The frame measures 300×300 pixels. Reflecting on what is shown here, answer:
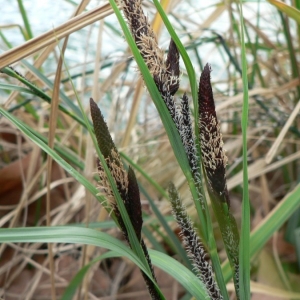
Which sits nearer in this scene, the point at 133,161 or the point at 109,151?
the point at 109,151

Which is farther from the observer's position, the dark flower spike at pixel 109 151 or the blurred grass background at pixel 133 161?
the blurred grass background at pixel 133 161

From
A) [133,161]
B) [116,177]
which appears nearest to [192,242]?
[116,177]

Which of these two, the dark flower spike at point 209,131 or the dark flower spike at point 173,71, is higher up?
the dark flower spike at point 173,71

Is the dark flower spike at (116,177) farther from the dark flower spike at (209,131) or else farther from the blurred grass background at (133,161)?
the blurred grass background at (133,161)

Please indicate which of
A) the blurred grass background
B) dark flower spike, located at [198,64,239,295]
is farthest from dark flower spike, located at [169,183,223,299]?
the blurred grass background

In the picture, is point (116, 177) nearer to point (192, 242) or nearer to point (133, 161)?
point (192, 242)

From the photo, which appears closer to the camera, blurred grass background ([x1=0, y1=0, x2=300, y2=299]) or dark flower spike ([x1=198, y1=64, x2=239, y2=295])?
dark flower spike ([x1=198, y1=64, x2=239, y2=295])

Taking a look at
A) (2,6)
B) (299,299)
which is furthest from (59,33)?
(2,6)

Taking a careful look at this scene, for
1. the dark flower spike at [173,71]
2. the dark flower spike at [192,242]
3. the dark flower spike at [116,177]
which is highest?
the dark flower spike at [173,71]

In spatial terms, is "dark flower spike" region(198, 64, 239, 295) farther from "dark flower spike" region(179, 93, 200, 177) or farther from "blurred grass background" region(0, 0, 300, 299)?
"blurred grass background" region(0, 0, 300, 299)

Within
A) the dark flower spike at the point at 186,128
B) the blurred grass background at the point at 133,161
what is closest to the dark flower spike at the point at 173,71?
the dark flower spike at the point at 186,128

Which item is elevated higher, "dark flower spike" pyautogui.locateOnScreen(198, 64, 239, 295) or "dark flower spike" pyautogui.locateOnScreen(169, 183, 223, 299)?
"dark flower spike" pyautogui.locateOnScreen(198, 64, 239, 295)

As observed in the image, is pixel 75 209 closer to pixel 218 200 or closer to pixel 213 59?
pixel 218 200
